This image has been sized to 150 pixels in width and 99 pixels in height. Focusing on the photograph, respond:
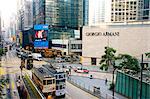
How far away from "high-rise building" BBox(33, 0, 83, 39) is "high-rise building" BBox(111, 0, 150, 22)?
17.0m

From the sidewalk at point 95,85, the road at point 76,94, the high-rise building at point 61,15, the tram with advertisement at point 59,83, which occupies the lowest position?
the road at point 76,94

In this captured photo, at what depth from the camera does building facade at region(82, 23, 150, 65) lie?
6275cm

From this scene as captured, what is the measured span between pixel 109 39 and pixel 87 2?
76471 millimetres

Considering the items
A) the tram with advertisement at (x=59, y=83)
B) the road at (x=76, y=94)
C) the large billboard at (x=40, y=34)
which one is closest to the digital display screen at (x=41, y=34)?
the large billboard at (x=40, y=34)

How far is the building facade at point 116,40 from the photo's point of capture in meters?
62.8

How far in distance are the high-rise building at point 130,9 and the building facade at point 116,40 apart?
132ft

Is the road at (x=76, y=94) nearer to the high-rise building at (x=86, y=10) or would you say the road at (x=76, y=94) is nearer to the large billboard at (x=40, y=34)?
the large billboard at (x=40, y=34)

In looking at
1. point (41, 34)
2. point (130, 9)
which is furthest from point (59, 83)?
point (130, 9)

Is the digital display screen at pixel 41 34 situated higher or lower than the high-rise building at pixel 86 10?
lower

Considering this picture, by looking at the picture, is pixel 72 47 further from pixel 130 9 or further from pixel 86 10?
pixel 86 10

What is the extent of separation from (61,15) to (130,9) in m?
26.3

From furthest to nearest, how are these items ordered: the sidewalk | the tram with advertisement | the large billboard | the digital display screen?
the large billboard, the digital display screen, the sidewalk, the tram with advertisement

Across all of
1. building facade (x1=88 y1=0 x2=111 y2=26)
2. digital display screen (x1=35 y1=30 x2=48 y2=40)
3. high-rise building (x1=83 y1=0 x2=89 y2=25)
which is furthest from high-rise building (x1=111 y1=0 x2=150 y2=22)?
digital display screen (x1=35 y1=30 x2=48 y2=40)

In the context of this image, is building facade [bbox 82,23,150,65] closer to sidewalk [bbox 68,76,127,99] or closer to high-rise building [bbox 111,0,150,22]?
sidewalk [bbox 68,76,127,99]
